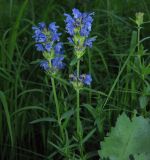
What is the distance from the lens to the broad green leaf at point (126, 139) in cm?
197

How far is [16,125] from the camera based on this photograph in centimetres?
275

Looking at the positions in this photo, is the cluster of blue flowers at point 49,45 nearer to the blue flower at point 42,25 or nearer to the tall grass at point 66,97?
the blue flower at point 42,25

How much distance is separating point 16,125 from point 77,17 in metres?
0.90

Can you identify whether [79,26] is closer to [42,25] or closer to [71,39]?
[71,39]

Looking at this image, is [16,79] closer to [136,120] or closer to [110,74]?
[110,74]

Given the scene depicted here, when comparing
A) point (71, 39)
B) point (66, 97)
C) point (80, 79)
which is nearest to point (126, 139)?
point (80, 79)

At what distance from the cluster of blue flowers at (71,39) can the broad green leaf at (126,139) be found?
0.99ft

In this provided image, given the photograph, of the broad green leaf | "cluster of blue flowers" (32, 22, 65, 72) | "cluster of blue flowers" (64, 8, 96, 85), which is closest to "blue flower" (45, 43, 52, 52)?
"cluster of blue flowers" (32, 22, 65, 72)

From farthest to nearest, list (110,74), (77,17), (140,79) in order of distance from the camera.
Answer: (110,74), (140,79), (77,17)

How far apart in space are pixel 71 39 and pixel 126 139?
526 mm

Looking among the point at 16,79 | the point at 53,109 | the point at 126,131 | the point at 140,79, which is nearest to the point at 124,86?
the point at 140,79

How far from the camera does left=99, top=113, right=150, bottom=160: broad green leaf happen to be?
1974mm

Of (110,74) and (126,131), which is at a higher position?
(110,74)

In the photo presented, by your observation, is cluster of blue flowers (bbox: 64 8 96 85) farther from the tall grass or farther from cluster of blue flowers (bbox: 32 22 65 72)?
the tall grass
